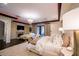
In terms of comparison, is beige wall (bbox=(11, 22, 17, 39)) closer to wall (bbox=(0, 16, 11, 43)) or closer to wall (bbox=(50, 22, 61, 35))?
wall (bbox=(0, 16, 11, 43))

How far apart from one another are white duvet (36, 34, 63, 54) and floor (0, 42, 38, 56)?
20 cm

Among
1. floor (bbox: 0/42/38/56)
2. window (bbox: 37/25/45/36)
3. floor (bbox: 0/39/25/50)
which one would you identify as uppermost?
window (bbox: 37/25/45/36)

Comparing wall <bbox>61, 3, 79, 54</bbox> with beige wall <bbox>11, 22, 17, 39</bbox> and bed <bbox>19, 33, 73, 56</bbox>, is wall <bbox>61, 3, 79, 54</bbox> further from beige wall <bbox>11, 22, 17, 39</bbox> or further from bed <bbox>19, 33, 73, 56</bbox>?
beige wall <bbox>11, 22, 17, 39</bbox>

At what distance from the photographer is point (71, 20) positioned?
175 cm

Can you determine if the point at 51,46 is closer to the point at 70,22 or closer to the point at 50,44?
the point at 50,44

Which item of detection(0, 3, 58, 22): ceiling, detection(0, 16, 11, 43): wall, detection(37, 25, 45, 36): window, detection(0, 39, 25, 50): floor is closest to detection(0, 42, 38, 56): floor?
detection(0, 39, 25, 50): floor

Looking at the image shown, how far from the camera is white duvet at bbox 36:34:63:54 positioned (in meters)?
1.73

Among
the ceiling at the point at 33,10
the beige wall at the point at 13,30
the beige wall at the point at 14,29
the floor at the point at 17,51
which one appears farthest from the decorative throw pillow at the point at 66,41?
the beige wall at the point at 13,30

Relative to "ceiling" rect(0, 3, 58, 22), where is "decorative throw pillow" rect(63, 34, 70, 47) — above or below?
below

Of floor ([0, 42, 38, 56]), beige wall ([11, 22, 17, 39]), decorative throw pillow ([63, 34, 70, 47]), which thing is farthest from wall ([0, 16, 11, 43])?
decorative throw pillow ([63, 34, 70, 47])

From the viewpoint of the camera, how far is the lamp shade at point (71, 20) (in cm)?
169

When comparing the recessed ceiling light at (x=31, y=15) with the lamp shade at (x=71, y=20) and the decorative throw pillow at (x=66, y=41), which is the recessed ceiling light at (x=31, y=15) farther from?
the decorative throw pillow at (x=66, y=41)

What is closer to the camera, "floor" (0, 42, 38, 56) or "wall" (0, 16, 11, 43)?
Answer: "floor" (0, 42, 38, 56)

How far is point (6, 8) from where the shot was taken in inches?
68.4
